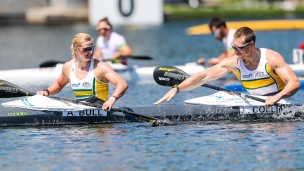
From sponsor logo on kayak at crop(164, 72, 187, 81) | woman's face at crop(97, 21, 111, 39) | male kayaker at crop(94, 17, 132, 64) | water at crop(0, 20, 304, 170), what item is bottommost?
water at crop(0, 20, 304, 170)

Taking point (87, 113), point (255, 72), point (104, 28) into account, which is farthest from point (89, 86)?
point (104, 28)

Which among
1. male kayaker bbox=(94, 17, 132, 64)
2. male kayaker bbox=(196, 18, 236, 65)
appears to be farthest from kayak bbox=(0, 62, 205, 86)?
male kayaker bbox=(196, 18, 236, 65)

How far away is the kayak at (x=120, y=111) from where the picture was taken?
1423 cm

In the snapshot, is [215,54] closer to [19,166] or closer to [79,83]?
[79,83]

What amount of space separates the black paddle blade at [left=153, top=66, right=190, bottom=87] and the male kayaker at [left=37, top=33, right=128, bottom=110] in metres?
1.21

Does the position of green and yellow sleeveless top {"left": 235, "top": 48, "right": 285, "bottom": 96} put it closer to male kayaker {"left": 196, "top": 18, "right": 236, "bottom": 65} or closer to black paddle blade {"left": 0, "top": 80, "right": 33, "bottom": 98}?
black paddle blade {"left": 0, "top": 80, "right": 33, "bottom": 98}

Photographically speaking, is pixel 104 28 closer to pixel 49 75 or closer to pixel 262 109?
pixel 49 75

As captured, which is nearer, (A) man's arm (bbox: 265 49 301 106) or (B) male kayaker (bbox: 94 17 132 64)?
(A) man's arm (bbox: 265 49 301 106)

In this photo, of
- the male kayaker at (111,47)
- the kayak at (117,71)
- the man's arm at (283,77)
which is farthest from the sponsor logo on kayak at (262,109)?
the male kayaker at (111,47)

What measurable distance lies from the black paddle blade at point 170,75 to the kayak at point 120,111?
47 centimetres

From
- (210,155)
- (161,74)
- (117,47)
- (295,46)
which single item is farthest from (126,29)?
(210,155)

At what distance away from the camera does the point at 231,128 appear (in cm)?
1384

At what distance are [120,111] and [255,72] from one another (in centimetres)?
228

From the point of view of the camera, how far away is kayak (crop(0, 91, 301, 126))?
14.2 metres
